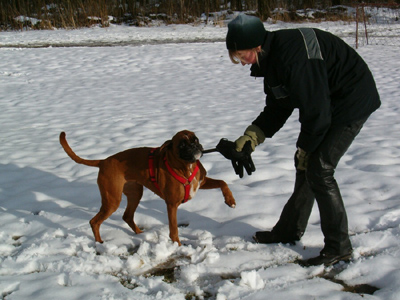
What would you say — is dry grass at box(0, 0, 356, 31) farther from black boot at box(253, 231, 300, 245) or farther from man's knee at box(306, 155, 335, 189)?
man's knee at box(306, 155, 335, 189)

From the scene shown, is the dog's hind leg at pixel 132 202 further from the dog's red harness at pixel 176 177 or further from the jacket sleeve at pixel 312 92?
the jacket sleeve at pixel 312 92

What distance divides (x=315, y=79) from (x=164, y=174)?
1419 mm

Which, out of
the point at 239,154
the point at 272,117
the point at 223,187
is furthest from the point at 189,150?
the point at 272,117

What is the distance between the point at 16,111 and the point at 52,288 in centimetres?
636

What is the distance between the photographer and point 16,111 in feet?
27.9

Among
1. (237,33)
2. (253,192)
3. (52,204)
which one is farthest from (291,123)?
(237,33)

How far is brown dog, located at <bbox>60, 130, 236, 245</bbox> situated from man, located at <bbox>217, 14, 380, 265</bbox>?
78 cm

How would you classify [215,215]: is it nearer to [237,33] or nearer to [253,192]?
[253,192]

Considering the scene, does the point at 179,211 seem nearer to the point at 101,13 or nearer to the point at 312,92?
the point at 312,92

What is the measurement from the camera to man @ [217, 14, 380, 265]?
106 inches

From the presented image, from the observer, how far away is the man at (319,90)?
106 inches

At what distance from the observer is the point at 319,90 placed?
2.68 meters

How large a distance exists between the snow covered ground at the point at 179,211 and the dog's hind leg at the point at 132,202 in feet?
0.36

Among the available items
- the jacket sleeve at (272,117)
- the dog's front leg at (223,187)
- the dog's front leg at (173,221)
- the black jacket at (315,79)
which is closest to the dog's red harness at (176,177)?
the dog's front leg at (173,221)
